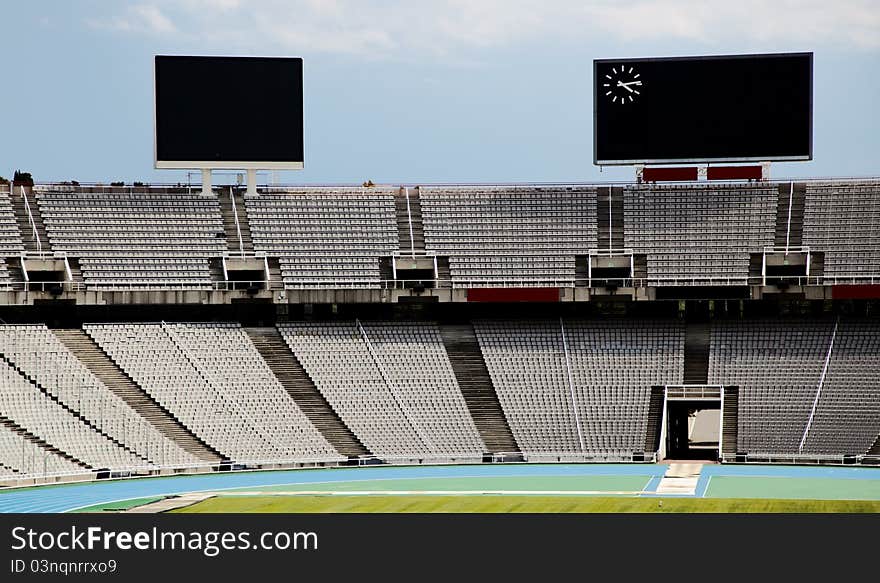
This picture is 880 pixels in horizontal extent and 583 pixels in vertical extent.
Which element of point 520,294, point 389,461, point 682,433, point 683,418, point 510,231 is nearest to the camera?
point 389,461

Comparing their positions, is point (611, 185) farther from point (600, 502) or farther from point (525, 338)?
point (600, 502)

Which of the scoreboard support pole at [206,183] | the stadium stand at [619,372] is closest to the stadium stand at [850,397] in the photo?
the stadium stand at [619,372]

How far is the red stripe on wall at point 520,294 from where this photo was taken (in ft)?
196

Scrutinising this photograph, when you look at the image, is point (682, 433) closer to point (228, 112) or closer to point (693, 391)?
point (693, 391)

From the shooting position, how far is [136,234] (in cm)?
6147

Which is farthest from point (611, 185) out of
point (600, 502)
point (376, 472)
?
point (600, 502)

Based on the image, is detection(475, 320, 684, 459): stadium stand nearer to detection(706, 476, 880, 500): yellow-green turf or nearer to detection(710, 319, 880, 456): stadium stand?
detection(710, 319, 880, 456): stadium stand

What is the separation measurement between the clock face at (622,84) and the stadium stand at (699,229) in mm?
4470

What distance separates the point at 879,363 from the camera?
186 ft

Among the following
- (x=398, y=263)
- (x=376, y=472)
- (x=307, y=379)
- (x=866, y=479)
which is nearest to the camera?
(x=866, y=479)

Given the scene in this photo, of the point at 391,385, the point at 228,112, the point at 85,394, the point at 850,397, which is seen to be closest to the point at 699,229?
the point at 850,397

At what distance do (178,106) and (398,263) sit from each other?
1203cm

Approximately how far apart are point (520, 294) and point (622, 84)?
1060 cm

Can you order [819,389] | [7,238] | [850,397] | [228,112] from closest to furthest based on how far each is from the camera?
1. [850,397]
2. [819,389]
3. [7,238]
4. [228,112]
